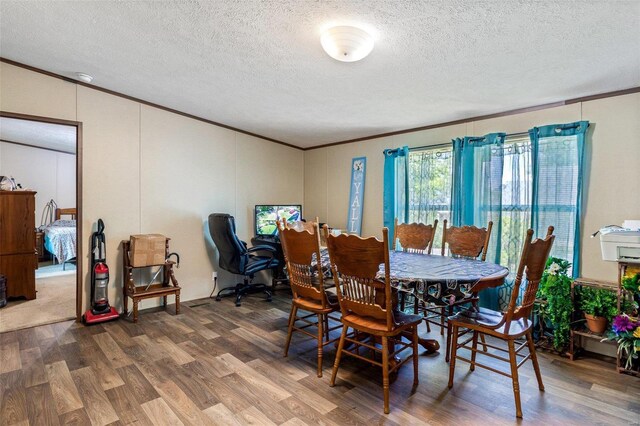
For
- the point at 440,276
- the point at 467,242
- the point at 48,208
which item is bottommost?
the point at 440,276

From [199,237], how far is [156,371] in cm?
223

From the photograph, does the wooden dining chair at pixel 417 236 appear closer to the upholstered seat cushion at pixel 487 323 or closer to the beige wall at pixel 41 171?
the upholstered seat cushion at pixel 487 323

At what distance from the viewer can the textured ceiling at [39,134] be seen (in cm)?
504

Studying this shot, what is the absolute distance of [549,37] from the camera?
2.08 metres

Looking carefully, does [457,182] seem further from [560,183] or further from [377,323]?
[377,323]

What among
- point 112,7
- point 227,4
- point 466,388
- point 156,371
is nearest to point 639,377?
point 466,388

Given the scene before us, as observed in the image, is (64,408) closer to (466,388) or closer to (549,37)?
(466,388)

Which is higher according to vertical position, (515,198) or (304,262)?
(515,198)

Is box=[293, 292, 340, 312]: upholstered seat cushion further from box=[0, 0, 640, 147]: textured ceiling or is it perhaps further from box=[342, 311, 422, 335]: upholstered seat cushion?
box=[0, 0, 640, 147]: textured ceiling

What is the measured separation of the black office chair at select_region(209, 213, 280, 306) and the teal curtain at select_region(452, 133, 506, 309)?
2.52 metres

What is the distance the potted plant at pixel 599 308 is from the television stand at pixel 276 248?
11.2ft

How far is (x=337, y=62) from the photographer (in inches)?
103

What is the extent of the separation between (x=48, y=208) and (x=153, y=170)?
5.17 m

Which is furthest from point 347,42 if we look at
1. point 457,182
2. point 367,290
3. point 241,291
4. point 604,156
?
point 241,291
